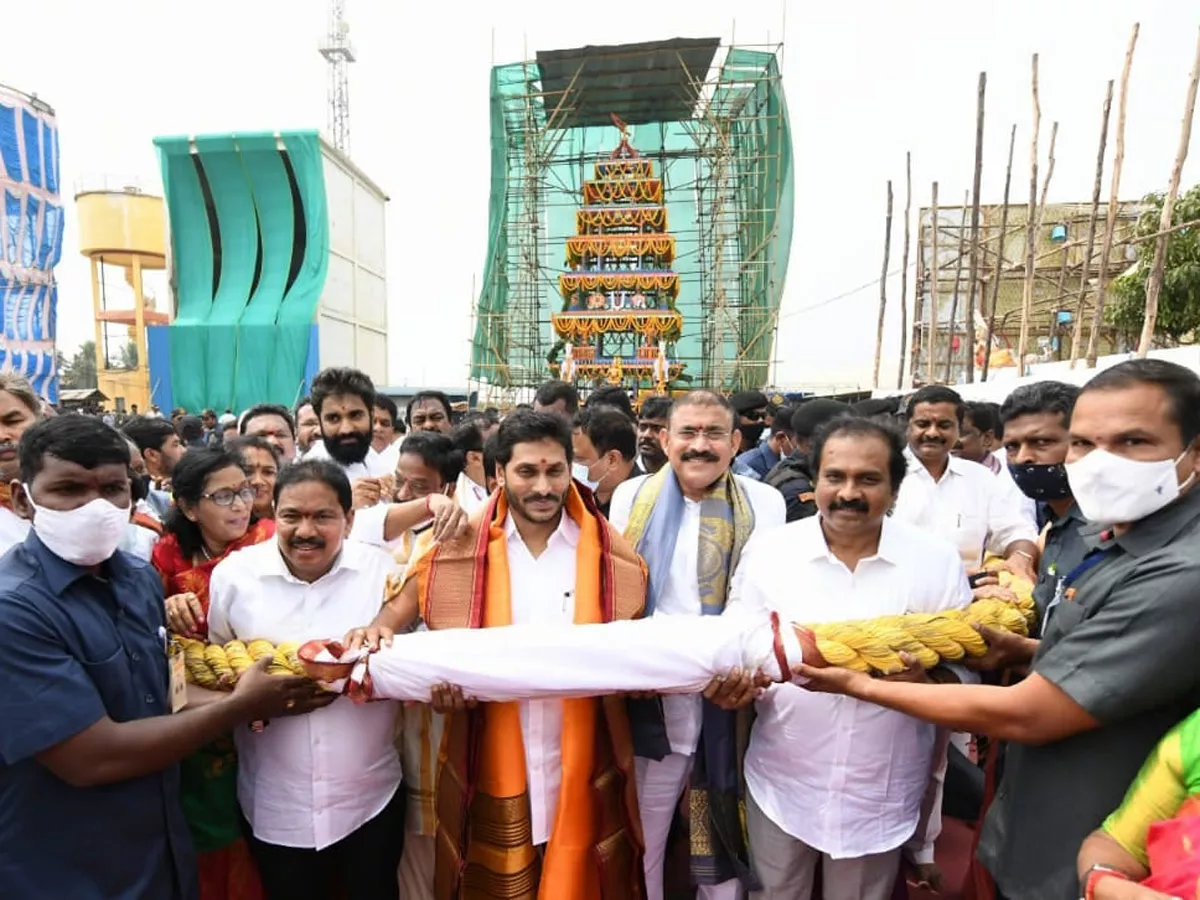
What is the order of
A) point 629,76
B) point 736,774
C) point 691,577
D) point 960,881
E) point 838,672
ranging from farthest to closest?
point 629,76
point 960,881
point 691,577
point 736,774
point 838,672

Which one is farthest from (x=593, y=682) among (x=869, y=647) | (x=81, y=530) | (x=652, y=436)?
(x=652, y=436)

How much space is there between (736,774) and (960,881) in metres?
1.42

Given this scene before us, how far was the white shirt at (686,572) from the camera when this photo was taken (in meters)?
2.42

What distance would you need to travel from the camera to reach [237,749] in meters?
2.22

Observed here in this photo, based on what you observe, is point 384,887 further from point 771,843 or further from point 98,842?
point 771,843

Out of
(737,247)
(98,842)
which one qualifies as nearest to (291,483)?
(98,842)

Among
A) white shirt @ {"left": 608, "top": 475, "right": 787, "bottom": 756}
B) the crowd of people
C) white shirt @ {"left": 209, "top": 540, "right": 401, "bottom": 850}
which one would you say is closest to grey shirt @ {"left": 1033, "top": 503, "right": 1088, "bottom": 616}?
the crowd of people

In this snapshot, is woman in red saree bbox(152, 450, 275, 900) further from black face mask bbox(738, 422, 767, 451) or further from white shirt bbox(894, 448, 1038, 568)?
black face mask bbox(738, 422, 767, 451)

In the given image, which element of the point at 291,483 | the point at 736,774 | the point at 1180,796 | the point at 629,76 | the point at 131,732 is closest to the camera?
the point at 1180,796

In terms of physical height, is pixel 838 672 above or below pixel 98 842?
above

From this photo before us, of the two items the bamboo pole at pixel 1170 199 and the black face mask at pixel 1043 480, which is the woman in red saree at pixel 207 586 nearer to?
the black face mask at pixel 1043 480

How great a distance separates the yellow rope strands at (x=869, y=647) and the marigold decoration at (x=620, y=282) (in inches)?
926

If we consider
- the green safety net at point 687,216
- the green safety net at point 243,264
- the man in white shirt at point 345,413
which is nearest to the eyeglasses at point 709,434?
the man in white shirt at point 345,413

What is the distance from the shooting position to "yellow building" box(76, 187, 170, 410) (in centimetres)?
3488
